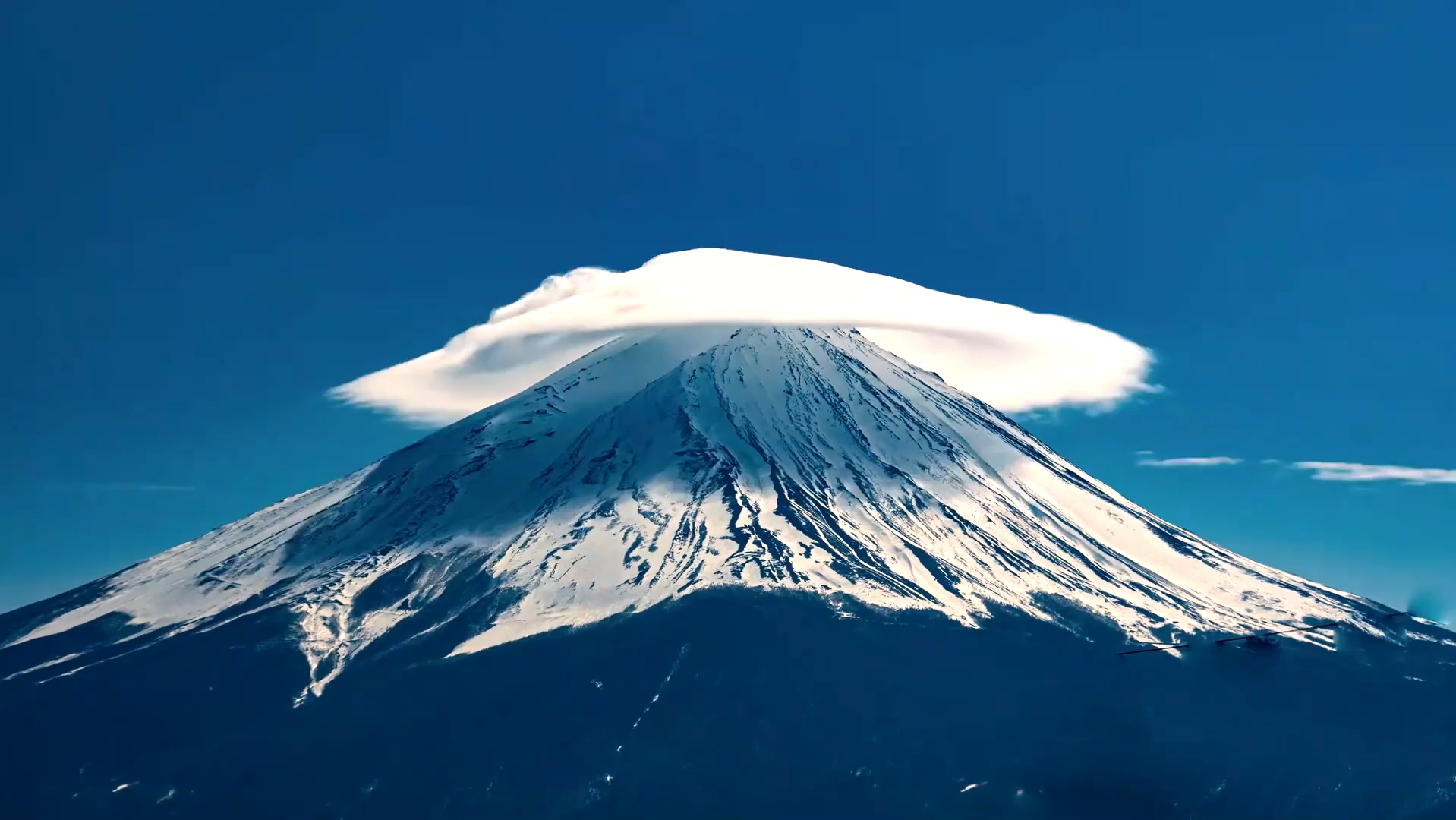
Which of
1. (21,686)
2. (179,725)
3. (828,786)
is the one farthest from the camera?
(21,686)

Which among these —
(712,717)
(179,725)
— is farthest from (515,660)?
(179,725)

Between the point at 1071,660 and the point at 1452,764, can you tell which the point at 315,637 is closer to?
the point at 1071,660

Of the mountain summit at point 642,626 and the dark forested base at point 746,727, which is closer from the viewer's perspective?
the dark forested base at point 746,727

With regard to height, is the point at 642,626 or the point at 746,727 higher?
the point at 642,626

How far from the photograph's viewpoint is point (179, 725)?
15838 centimetres

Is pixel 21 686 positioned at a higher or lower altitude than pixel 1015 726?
higher

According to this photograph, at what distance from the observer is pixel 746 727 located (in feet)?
481

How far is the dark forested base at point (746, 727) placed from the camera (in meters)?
138

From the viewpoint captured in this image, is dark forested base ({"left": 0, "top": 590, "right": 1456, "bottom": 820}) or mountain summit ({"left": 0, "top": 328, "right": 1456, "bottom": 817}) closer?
dark forested base ({"left": 0, "top": 590, "right": 1456, "bottom": 820})

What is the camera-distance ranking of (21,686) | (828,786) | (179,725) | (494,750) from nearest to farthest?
(828,786) → (494,750) → (179,725) → (21,686)

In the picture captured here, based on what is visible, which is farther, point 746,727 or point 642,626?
point 642,626

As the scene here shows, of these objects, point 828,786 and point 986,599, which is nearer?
point 828,786

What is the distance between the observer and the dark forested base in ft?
452

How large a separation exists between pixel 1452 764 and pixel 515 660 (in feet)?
357
